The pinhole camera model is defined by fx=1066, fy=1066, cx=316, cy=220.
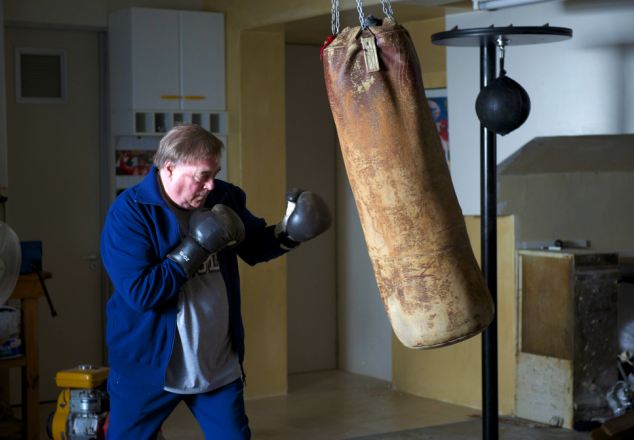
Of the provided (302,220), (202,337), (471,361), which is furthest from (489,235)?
(471,361)

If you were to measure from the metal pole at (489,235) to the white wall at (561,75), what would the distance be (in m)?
1.12

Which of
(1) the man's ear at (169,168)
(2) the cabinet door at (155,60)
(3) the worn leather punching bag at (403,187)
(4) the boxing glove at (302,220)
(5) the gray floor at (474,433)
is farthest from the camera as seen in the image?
(2) the cabinet door at (155,60)

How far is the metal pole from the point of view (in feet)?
15.4

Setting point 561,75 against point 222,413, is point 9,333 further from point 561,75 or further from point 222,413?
point 561,75

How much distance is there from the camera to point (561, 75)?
19.0ft

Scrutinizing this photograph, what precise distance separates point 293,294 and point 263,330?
900 millimetres

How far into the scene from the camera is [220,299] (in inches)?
140

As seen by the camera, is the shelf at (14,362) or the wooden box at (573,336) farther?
the wooden box at (573,336)

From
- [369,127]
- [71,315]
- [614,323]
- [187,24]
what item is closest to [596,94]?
[614,323]

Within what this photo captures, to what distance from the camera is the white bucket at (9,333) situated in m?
5.42

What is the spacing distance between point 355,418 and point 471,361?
801 millimetres

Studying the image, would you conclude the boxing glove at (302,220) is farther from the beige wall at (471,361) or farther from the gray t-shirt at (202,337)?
the beige wall at (471,361)

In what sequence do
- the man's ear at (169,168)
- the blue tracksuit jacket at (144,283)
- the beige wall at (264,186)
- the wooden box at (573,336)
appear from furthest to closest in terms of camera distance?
the beige wall at (264,186), the wooden box at (573,336), the man's ear at (169,168), the blue tracksuit jacket at (144,283)

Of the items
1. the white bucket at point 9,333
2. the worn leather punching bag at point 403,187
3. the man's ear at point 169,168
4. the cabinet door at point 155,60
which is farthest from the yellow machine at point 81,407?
the worn leather punching bag at point 403,187
